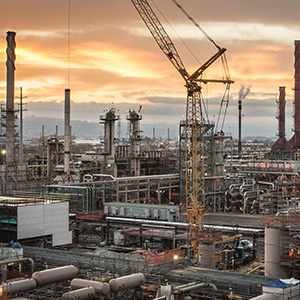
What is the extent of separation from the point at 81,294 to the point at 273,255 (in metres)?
8.58

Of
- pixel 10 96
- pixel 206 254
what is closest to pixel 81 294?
pixel 206 254

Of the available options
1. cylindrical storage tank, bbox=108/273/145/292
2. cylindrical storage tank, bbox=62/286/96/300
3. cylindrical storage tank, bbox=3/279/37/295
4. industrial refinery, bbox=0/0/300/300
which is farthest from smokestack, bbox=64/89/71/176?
cylindrical storage tank, bbox=62/286/96/300

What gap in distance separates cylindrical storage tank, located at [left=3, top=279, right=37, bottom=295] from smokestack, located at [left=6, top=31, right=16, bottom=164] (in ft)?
120

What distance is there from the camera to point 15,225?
29984 millimetres

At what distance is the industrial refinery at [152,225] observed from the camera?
19.8 meters

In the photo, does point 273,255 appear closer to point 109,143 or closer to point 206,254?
point 206,254

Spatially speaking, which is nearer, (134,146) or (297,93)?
Result: (134,146)

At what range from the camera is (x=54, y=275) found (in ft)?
65.0

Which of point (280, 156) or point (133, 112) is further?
point (280, 156)

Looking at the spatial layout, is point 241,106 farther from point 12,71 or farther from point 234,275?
point 234,275

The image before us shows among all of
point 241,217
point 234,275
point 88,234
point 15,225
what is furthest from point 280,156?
point 234,275

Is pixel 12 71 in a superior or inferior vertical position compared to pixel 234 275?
superior

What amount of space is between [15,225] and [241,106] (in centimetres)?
7621

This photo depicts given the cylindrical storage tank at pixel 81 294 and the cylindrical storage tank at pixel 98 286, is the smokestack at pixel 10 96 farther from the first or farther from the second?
the cylindrical storage tank at pixel 81 294
